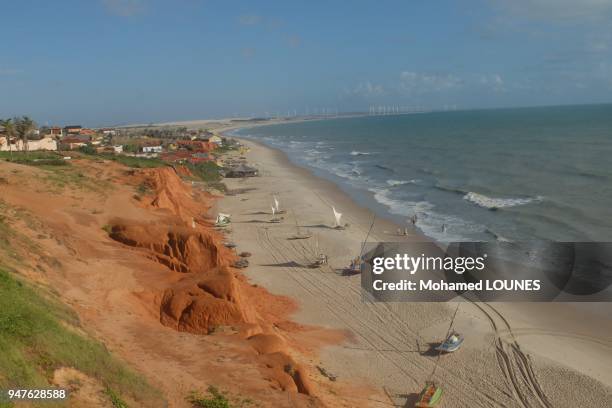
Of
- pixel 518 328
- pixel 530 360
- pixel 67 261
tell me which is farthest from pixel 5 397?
pixel 518 328

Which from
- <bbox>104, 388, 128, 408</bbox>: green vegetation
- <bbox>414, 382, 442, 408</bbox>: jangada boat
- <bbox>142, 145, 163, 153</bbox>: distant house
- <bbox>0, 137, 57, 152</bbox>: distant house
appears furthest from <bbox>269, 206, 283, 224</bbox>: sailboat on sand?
<bbox>142, 145, 163, 153</bbox>: distant house

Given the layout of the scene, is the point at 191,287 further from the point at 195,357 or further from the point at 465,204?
the point at 465,204

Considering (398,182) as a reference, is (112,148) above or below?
above

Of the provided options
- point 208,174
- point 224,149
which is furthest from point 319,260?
point 224,149

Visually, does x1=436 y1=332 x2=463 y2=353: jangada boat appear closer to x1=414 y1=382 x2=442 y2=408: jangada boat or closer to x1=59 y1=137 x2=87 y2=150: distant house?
x1=414 y1=382 x2=442 y2=408: jangada boat

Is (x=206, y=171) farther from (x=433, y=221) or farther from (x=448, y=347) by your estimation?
(x=448, y=347)

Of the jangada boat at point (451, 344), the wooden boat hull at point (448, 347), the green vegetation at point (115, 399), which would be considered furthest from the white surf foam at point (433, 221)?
the green vegetation at point (115, 399)
